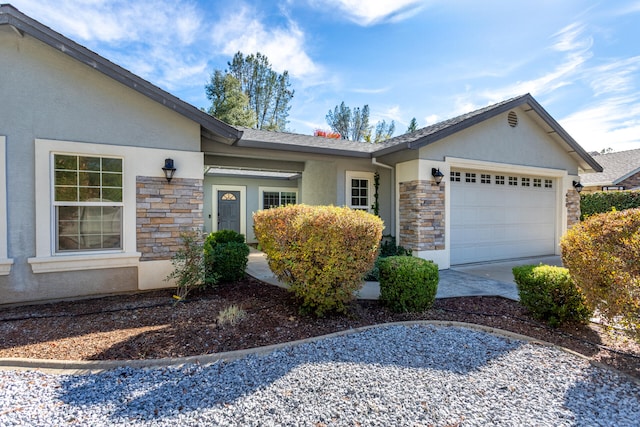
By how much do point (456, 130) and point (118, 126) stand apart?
7527mm

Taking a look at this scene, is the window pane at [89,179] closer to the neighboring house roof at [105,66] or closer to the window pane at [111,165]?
the window pane at [111,165]

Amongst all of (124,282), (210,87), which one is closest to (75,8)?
(124,282)

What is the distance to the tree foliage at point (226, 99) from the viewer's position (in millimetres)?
20781

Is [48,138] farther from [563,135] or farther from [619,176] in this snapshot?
[619,176]

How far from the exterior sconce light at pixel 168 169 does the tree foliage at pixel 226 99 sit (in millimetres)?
16038

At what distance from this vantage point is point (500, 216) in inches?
359

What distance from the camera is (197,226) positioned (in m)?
6.11

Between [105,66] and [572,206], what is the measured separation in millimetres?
13302

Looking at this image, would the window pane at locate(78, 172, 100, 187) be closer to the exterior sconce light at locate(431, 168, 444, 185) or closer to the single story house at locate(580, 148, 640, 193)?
the exterior sconce light at locate(431, 168, 444, 185)

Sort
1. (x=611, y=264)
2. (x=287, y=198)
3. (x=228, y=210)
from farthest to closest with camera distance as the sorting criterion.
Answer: (x=287, y=198)
(x=228, y=210)
(x=611, y=264)

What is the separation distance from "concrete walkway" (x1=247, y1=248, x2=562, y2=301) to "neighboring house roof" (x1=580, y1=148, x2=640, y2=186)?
34.5ft

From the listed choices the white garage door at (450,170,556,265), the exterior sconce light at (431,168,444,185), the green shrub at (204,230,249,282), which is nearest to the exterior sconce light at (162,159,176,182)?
the green shrub at (204,230,249,282)

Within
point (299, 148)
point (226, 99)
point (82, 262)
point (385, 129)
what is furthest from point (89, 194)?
point (385, 129)

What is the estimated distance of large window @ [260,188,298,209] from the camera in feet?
46.4
